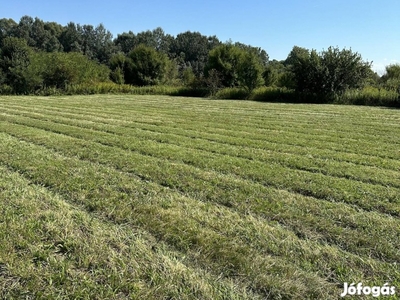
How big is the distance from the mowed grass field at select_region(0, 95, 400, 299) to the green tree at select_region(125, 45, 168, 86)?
83.1 feet

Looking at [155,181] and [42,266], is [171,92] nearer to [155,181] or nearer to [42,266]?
[155,181]

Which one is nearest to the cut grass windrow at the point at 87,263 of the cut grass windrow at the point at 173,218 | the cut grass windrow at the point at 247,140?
the cut grass windrow at the point at 173,218

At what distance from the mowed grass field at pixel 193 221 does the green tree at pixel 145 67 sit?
25.3 metres

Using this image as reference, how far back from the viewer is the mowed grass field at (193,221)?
1719mm

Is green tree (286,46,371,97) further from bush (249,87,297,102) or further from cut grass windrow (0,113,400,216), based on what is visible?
cut grass windrow (0,113,400,216)

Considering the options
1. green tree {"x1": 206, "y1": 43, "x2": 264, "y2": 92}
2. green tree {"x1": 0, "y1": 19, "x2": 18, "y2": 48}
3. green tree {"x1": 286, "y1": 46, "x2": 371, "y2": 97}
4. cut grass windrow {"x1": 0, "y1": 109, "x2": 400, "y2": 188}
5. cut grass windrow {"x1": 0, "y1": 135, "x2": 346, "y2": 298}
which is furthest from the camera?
green tree {"x1": 0, "y1": 19, "x2": 18, "y2": 48}

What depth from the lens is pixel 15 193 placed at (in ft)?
9.17

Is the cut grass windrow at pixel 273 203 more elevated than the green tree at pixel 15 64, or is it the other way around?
the green tree at pixel 15 64

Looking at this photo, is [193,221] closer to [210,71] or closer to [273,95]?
[273,95]

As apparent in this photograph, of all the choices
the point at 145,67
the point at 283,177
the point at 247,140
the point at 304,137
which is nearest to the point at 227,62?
the point at 145,67

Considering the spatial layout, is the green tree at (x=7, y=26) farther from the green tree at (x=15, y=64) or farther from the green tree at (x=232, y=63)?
the green tree at (x=232, y=63)

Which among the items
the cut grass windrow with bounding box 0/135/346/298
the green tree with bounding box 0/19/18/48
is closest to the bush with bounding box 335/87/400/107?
the cut grass windrow with bounding box 0/135/346/298

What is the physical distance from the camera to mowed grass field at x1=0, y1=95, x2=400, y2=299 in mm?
1719

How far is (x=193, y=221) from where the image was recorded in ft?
7.86
